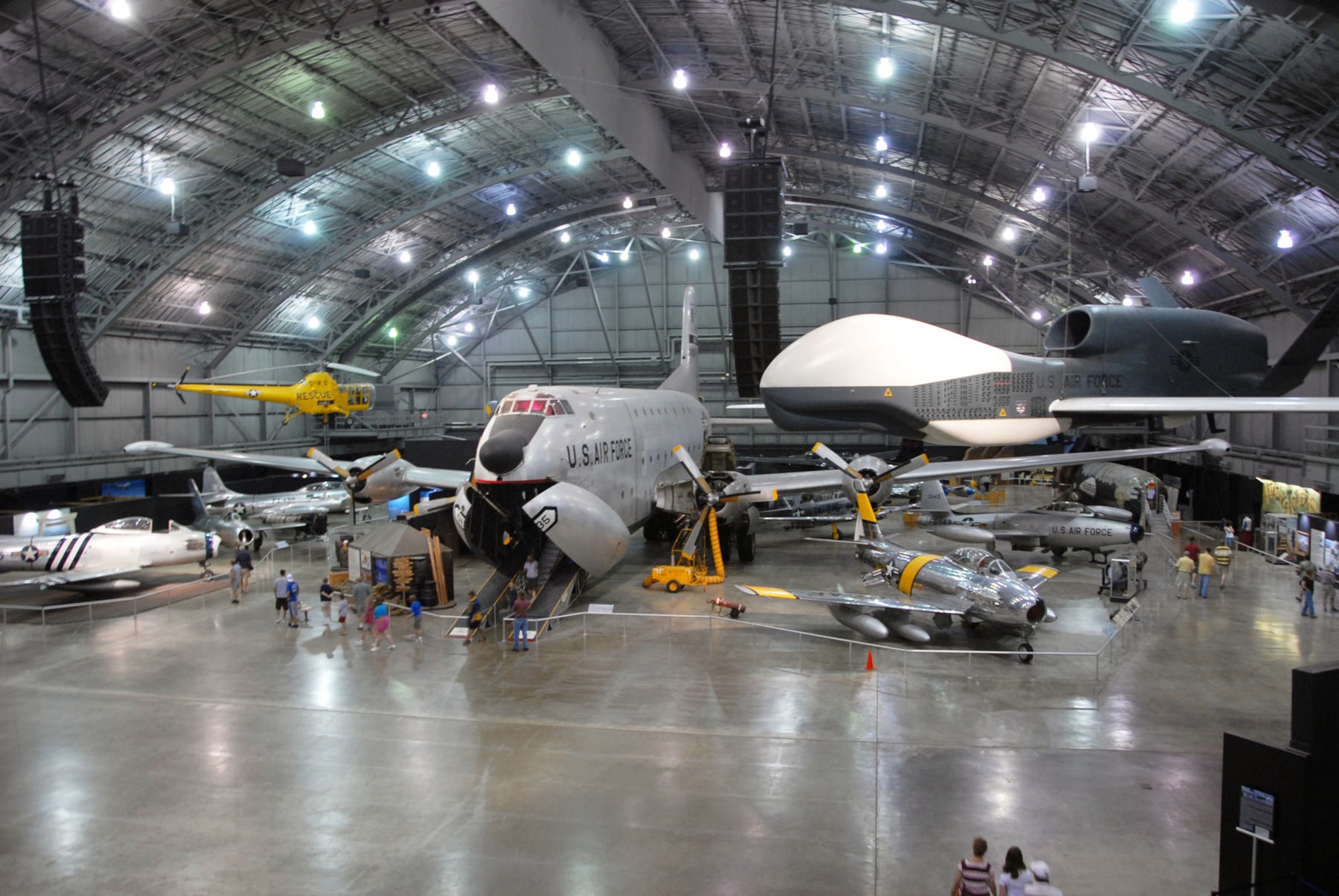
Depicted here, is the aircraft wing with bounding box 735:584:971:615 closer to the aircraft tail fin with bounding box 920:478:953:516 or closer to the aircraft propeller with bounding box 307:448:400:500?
the aircraft tail fin with bounding box 920:478:953:516

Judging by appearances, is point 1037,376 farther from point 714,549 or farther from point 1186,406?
point 714,549

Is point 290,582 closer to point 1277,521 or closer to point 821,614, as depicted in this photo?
point 821,614

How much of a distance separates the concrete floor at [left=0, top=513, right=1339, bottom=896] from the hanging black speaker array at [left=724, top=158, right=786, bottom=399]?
5972 millimetres

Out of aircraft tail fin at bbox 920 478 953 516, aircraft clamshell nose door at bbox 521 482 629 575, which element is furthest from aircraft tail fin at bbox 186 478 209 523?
aircraft tail fin at bbox 920 478 953 516

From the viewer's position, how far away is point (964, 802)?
30.0ft

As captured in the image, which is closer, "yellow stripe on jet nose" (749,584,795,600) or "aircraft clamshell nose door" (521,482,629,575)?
"yellow stripe on jet nose" (749,584,795,600)

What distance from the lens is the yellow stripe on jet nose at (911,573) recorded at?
16172 mm

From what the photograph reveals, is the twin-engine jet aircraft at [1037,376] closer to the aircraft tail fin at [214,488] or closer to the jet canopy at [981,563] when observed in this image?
the jet canopy at [981,563]

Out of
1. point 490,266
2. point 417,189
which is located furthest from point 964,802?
point 490,266

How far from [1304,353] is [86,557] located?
26.1 m

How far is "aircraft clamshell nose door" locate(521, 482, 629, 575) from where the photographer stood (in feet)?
52.6

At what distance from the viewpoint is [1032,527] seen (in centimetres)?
2280

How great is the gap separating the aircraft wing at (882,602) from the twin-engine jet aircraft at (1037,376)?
3695mm

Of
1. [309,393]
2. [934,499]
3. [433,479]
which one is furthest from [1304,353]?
[309,393]
